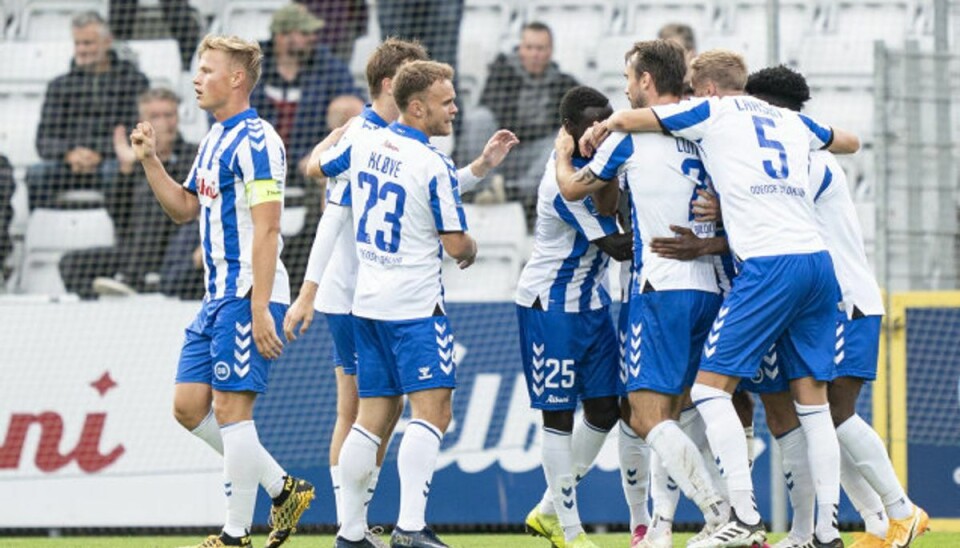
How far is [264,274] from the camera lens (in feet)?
23.4

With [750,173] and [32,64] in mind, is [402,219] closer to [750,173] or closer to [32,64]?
[750,173]

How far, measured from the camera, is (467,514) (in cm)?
1057

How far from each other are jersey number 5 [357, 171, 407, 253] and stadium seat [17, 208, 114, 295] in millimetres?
4760

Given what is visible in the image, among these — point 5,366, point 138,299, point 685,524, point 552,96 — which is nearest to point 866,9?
point 552,96

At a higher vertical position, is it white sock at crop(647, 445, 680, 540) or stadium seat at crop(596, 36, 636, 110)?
stadium seat at crop(596, 36, 636, 110)

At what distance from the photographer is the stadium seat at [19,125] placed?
1238 cm

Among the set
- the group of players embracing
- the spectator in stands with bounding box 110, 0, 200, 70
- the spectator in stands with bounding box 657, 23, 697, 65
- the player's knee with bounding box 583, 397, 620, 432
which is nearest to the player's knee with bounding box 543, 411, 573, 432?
the group of players embracing

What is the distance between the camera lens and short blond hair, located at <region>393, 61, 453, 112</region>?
7227 millimetres

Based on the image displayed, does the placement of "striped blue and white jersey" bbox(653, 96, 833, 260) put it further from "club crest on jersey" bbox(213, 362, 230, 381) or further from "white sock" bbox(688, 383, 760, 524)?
"club crest on jersey" bbox(213, 362, 230, 381)

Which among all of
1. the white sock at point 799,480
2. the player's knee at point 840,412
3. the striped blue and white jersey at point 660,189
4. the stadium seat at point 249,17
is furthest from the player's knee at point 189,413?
the stadium seat at point 249,17

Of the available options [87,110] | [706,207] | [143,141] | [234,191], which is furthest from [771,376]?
[87,110]

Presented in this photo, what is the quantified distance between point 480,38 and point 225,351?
6.33 m

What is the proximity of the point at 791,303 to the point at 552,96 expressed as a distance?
185 inches

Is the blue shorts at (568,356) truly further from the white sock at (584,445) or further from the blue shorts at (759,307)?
the blue shorts at (759,307)
